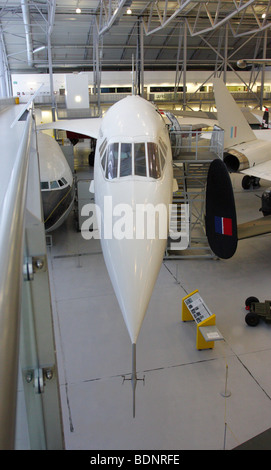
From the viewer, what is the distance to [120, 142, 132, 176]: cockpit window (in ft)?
25.0

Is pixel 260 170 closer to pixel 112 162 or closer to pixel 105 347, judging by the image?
pixel 112 162

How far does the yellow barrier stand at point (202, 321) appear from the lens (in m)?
8.04

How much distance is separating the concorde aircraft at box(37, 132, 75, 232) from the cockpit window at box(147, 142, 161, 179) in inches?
230

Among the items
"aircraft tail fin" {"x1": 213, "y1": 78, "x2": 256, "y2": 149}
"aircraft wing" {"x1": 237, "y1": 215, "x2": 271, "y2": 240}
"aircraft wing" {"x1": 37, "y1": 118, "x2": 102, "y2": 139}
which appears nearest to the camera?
"aircraft wing" {"x1": 237, "y1": 215, "x2": 271, "y2": 240}

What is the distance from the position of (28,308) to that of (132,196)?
5578 mm

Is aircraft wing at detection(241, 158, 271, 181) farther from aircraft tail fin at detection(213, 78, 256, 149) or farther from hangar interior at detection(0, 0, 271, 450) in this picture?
hangar interior at detection(0, 0, 271, 450)

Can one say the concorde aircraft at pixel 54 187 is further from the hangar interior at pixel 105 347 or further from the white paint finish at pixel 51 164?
the hangar interior at pixel 105 347

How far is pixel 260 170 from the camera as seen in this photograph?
14.8 m

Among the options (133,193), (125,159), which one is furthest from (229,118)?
(133,193)

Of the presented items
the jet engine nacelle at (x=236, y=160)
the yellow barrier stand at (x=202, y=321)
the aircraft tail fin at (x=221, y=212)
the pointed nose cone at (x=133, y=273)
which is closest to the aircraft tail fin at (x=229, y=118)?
the jet engine nacelle at (x=236, y=160)

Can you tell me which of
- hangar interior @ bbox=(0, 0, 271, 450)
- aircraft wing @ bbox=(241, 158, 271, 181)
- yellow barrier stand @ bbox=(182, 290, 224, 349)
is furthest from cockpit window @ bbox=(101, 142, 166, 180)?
aircraft wing @ bbox=(241, 158, 271, 181)

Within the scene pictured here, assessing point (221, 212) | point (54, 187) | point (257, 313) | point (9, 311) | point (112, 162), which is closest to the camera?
point (9, 311)

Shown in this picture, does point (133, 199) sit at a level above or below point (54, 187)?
above

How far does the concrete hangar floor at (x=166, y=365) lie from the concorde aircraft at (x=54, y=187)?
2.04m
